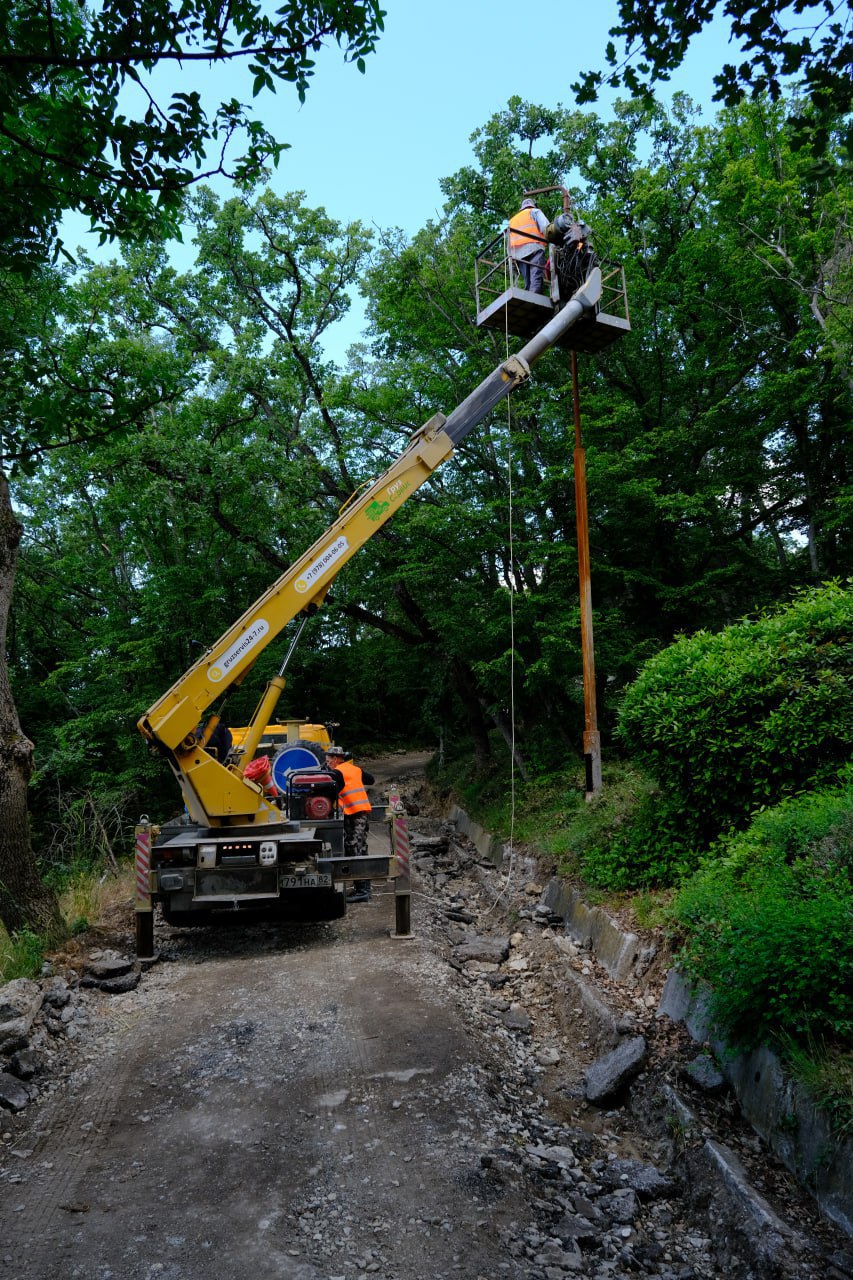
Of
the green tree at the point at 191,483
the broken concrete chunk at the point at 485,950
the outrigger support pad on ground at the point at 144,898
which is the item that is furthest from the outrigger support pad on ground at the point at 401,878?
the green tree at the point at 191,483

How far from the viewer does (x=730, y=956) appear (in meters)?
4.79

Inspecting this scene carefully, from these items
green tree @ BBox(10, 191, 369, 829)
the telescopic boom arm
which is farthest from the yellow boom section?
green tree @ BBox(10, 191, 369, 829)

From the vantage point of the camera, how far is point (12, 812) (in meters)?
7.81

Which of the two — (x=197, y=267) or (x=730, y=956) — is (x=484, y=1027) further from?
(x=197, y=267)

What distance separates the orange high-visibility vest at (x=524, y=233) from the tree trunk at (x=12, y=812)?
7323 mm

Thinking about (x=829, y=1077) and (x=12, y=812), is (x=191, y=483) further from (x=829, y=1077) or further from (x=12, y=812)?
(x=829, y=1077)

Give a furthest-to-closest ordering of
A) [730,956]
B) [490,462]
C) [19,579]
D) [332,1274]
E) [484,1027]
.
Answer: [19,579], [490,462], [484,1027], [730,956], [332,1274]

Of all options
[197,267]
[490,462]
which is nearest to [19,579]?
[197,267]

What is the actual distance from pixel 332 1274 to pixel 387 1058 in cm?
226

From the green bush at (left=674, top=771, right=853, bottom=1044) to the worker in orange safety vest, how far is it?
7904mm

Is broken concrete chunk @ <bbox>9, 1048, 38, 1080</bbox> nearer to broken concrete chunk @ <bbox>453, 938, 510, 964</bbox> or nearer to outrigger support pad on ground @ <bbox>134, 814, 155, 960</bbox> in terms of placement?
outrigger support pad on ground @ <bbox>134, 814, 155, 960</bbox>

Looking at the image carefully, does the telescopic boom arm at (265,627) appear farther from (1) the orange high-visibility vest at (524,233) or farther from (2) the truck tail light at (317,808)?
(1) the orange high-visibility vest at (524,233)

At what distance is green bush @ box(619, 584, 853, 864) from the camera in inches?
263

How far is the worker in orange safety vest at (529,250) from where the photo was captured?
35.5 feet
